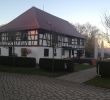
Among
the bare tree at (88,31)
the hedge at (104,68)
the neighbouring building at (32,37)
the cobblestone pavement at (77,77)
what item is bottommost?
the cobblestone pavement at (77,77)

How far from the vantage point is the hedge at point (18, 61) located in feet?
74.3

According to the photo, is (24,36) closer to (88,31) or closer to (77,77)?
(77,77)

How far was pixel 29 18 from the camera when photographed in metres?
32.0

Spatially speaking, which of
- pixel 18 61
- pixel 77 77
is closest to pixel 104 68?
pixel 77 77

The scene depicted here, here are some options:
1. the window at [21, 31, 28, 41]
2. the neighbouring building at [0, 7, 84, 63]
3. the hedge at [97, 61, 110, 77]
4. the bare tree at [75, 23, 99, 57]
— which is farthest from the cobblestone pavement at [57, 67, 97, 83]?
the bare tree at [75, 23, 99, 57]

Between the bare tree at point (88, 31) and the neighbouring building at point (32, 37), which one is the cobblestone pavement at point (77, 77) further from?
the bare tree at point (88, 31)

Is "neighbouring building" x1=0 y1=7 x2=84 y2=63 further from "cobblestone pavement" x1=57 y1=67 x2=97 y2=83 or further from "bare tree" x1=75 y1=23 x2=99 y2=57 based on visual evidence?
"bare tree" x1=75 y1=23 x2=99 y2=57

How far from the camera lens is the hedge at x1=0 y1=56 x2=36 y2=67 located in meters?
22.6

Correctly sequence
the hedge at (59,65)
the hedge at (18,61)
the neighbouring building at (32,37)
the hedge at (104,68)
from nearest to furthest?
1. the hedge at (104,68)
2. the hedge at (59,65)
3. the hedge at (18,61)
4. the neighbouring building at (32,37)

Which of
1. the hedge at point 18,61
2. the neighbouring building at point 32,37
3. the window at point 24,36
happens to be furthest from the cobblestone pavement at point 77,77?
the window at point 24,36

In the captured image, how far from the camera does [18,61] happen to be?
23375mm

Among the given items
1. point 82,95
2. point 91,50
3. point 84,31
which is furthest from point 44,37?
point 84,31

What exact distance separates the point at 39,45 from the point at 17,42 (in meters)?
4.55

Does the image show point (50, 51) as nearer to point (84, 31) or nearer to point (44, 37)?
point (44, 37)
